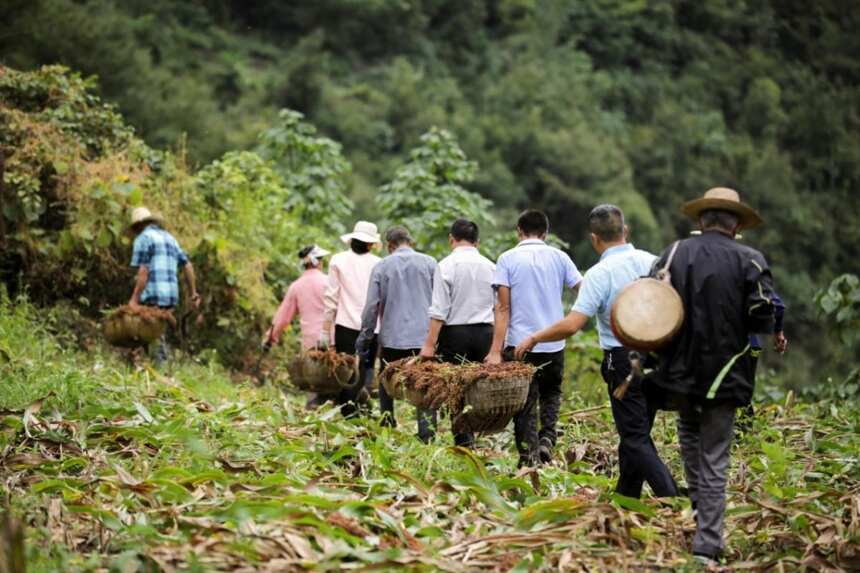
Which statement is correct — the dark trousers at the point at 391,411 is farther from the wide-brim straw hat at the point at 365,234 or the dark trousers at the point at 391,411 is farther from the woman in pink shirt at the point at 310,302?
the woman in pink shirt at the point at 310,302

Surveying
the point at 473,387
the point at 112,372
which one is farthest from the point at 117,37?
the point at 473,387

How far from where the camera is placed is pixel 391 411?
9719 mm

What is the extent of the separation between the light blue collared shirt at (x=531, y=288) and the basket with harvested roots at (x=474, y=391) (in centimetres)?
46

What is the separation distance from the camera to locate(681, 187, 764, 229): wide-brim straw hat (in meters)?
6.15

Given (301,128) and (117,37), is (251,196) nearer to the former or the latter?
(301,128)

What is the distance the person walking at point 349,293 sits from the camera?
10297mm

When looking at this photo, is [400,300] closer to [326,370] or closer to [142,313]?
[326,370]

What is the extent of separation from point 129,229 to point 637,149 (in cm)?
4023

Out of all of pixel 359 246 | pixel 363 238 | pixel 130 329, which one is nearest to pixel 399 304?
pixel 363 238

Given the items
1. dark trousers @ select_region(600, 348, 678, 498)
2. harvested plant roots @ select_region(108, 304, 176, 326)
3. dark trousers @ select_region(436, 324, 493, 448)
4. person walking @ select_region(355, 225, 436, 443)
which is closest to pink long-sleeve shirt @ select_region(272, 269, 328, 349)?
harvested plant roots @ select_region(108, 304, 176, 326)

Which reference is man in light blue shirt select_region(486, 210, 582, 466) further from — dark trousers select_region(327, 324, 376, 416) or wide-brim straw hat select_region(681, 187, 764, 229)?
dark trousers select_region(327, 324, 376, 416)

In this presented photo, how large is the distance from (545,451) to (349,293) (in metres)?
2.91

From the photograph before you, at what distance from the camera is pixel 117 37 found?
29484 mm

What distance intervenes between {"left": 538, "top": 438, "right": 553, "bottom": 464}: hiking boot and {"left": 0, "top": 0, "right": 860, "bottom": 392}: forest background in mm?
5014
